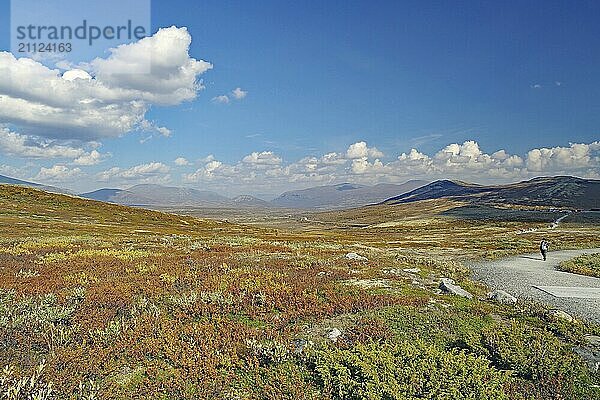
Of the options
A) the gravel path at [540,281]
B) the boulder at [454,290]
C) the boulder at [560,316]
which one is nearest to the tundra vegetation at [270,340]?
the boulder at [560,316]

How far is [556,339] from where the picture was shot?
41.0 feet

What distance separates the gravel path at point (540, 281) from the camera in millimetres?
17844

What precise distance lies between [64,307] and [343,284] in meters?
13.0

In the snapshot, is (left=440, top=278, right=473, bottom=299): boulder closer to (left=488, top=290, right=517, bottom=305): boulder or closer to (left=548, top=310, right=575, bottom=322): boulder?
(left=488, top=290, right=517, bottom=305): boulder

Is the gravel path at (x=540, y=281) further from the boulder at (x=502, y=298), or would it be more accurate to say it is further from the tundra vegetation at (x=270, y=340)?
the tundra vegetation at (x=270, y=340)

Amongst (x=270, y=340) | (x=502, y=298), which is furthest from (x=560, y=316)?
(x=270, y=340)

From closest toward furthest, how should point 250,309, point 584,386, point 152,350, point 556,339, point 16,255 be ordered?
point 584,386
point 152,350
point 556,339
point 250,309
point 16,255

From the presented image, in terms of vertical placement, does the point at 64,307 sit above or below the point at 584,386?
above

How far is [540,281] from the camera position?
26.0 m

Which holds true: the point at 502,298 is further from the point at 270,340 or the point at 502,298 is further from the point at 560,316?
the point at 270,340

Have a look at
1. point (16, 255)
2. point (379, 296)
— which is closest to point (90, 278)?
point (16, 255)

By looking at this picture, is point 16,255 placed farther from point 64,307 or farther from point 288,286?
point 288,286

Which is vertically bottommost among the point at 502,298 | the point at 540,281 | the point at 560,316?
the point at 540,281

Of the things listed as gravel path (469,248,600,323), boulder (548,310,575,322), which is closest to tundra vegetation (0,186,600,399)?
boulder (548,310,575,322)
